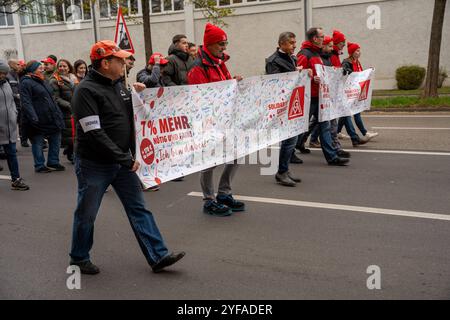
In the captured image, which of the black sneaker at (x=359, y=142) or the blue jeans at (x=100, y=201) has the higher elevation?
the blue jeans at (x=100, y=201)

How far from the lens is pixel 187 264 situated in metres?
4.51

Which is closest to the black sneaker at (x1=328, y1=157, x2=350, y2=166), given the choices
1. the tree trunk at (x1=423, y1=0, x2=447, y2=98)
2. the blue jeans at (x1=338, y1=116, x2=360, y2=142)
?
the blue jeans at (x1=338, y1=116, x2=360, y2=142)

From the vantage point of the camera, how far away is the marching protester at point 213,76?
219 inches

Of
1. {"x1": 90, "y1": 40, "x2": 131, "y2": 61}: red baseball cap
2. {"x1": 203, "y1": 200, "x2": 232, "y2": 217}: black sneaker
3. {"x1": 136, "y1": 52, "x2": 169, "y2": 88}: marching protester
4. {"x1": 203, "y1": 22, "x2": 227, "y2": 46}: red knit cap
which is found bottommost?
{"x1": 203, "y1": 200, "x2": 232, "y2": 217}: black sneaker

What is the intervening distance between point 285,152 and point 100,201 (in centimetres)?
341

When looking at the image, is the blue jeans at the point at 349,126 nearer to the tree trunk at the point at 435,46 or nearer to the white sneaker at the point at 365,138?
the white sneaker at the point at 365,138

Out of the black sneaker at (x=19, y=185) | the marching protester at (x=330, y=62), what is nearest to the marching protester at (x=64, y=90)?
the black sneaker at (x=19, y=185)

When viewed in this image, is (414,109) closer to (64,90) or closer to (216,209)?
(64,90)

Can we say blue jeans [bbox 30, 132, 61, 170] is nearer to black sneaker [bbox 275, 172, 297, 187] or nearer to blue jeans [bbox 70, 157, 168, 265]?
black sneaker [bbox 275, 172, 297, 187]

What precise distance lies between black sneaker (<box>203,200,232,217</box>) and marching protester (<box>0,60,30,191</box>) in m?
3.38

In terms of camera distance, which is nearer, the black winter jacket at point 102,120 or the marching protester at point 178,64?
the black winter jacket at point 102,120

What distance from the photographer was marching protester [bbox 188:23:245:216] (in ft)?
18.3

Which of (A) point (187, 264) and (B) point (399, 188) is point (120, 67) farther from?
(B) point (399, 188)

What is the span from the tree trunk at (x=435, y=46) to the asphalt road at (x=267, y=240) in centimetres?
908
